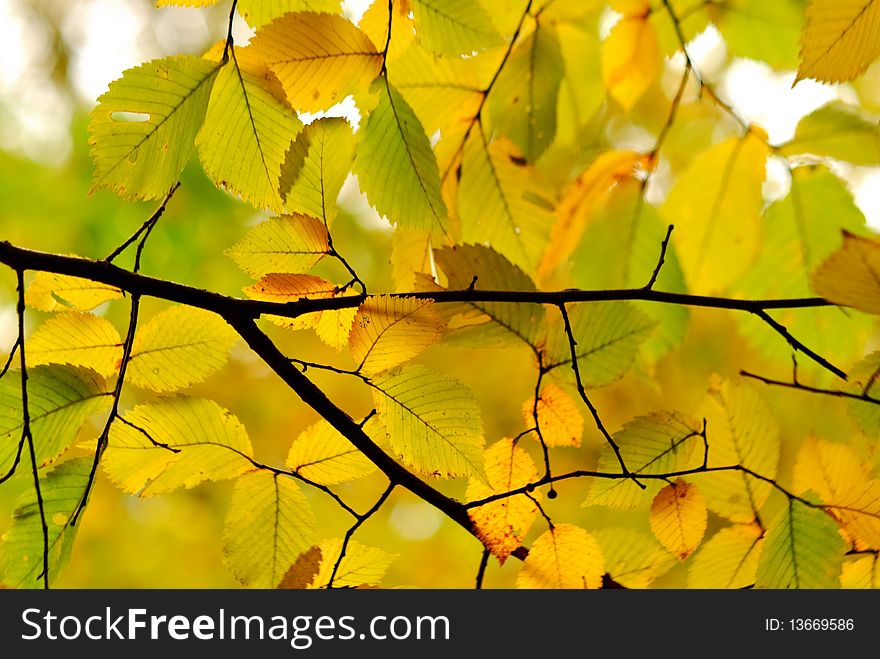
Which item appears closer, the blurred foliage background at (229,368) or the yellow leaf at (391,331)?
the yellow leaf at (391,331)

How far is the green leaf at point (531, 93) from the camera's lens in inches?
24.8

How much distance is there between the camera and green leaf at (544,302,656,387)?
1.50ft

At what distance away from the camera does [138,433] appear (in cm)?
44

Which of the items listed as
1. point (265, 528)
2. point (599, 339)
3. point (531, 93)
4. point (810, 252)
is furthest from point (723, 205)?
point (265, 528)

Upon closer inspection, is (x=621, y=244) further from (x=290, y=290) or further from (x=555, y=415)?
(x=290, y=290)

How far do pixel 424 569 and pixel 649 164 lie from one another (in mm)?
1924

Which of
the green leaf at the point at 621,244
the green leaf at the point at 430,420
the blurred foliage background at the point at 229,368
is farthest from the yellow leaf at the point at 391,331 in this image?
the blurred foliage background at the point at 229,368

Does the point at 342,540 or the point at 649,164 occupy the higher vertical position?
the point at 649,164

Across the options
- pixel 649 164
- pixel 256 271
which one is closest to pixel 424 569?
pixel 649 164

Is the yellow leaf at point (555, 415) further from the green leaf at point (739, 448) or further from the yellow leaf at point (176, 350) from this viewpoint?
the yellow leaf at point (176, 350)

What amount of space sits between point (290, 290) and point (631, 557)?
29 cm

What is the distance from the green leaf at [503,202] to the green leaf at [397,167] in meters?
0.19

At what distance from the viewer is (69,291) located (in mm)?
426
